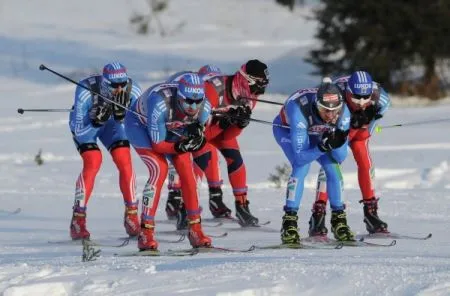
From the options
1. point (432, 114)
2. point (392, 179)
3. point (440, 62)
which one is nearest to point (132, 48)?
point (440, 62)

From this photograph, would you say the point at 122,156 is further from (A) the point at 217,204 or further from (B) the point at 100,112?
(A) the point at 217,204

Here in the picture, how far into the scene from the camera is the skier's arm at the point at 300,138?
12023mm

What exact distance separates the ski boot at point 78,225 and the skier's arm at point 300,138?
2676mm

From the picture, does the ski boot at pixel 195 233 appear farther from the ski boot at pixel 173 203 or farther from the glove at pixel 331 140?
the ski boot at pixel 173 203

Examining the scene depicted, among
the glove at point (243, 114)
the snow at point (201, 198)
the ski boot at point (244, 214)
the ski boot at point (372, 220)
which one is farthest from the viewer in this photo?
the ski boot at point (244, 214)

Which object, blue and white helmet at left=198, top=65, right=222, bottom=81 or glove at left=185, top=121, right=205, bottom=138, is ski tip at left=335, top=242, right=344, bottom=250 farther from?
blue and white helmet at left=198, top=65, right=222, bottom=81

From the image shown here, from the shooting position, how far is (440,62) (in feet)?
108

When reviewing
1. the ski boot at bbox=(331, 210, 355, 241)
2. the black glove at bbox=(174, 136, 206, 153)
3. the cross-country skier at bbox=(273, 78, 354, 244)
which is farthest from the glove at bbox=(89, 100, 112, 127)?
the ski boot at bbox=(331, 210, 355, 241)

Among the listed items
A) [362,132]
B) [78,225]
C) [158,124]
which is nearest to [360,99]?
[362,132]

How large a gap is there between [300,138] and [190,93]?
3.73 feet

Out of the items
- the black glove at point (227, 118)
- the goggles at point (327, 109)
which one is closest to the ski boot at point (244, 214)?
the black glove at point (227, 118)

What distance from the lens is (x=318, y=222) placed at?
12945 millimetres

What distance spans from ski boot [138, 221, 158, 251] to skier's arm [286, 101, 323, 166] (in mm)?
1504

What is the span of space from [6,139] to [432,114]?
8.85m
